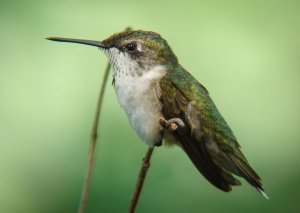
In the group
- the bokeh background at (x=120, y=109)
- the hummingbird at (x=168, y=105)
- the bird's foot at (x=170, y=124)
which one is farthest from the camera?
the bokeh background at (x=120, y=109)

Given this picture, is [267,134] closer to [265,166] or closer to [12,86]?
[265,166]

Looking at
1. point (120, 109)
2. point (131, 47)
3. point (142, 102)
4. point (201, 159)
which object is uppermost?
point (131, 47)

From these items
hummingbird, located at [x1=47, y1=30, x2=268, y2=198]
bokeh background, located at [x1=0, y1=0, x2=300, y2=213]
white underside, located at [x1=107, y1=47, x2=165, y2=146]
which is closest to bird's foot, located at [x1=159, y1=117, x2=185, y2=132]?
hummingbird, located at [x1=47, y1=30, x2=268, y2=198]

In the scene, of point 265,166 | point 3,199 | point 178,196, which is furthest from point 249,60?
point 3,199

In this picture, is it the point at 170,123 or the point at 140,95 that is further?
the point at 140,95

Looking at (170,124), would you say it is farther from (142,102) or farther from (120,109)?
(120,109)

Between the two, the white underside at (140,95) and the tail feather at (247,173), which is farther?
the tail feather at (247,173)

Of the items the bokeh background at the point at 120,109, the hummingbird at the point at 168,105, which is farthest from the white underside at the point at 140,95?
the bokeh background at the point at 120,109

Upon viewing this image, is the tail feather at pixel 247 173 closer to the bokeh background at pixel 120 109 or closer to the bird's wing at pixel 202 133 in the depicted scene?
the bird's wing at pixel 202 133

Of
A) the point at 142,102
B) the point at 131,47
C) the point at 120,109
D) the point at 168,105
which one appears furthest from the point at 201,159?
the point at 120,109
